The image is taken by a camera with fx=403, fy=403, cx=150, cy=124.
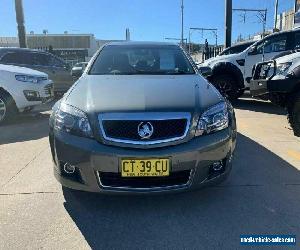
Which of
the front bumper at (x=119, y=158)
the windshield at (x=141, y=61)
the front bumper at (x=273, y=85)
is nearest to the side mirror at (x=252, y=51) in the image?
the front bumper at (x=273, y=85)

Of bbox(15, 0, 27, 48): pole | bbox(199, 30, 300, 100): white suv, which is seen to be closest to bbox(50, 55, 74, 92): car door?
bbox(199, 30, 300, 100): white suv

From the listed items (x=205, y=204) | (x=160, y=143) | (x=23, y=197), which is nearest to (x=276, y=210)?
(x=205, y=204)

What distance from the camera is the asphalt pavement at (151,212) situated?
3031 millimetres

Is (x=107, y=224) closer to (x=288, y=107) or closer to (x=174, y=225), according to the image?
(x=174, y=225)

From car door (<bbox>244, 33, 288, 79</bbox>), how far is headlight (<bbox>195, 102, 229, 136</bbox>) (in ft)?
22.1

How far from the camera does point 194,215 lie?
3.42 metres

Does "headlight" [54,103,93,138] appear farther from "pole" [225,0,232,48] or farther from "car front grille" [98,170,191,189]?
"pole" [225,0,232,48]

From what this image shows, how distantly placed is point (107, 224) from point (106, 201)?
0.45m

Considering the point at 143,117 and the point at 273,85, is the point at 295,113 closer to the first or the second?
the point at 273,85

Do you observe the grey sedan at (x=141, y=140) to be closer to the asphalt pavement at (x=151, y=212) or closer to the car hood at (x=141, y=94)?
the car hood at (x=141, y=94)

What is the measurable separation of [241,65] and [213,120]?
7.13 meters

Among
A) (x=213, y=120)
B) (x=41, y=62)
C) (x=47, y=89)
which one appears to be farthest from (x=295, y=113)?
(x=41, y=62)

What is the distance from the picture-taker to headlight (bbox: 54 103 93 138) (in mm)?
3320

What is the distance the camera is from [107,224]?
329 cm
